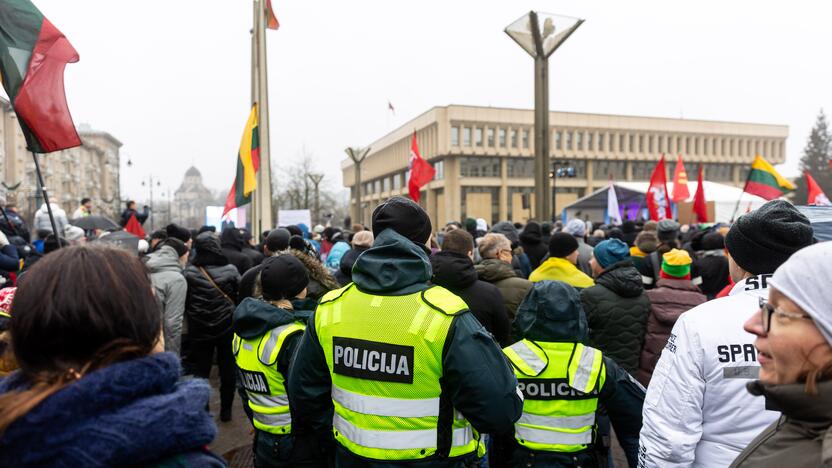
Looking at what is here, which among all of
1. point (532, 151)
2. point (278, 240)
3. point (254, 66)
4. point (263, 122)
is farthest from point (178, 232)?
point (532, 151)

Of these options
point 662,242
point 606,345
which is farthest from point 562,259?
point 662,242

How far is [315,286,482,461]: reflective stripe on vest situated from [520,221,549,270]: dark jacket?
5722 mm

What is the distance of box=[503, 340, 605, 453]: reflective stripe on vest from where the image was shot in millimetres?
2859

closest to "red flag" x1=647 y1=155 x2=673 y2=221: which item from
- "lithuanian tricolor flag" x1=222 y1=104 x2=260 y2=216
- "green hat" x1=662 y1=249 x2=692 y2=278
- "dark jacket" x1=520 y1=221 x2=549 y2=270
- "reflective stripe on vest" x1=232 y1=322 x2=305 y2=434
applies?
"dark jacket" x1=520 y1=221 x2=549 y2=270

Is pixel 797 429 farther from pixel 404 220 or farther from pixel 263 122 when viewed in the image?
pixel 263 122

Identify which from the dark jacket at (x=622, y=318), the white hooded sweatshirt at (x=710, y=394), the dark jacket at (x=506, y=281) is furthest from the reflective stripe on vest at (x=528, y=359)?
the dark jacket at (x=506, y=281)

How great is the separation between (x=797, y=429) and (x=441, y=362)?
126 centimetres

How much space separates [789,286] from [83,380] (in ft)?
5.32

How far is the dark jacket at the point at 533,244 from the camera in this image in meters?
7.96

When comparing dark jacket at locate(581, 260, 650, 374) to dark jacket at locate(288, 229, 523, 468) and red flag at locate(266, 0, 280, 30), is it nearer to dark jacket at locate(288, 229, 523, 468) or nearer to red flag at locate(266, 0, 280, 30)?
dark jacket at locate(288, 229, 523, 468)

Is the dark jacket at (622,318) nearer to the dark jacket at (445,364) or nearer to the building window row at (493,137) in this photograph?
the dark jacket at (445,364)

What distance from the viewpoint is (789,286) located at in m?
1.34

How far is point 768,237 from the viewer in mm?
2447

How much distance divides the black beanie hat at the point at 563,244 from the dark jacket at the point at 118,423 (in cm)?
420
